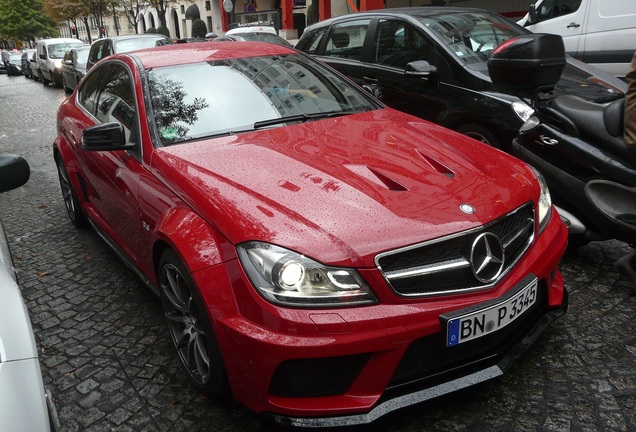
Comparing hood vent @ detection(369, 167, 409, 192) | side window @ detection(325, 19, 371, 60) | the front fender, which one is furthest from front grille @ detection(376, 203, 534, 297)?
side window @ detection(325, 19, 371, 60)

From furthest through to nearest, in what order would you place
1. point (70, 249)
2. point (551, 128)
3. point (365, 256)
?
point (70, 249)
point (551, 128)
point (365, 256)

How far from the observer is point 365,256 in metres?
2.12

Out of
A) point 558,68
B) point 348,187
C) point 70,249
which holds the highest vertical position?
point 558,68

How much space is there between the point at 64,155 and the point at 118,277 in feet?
4.23

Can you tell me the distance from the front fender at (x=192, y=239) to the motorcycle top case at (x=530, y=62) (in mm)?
2336

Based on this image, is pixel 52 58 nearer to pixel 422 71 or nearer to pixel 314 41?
pixel 314 41

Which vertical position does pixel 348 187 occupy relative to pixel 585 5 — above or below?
below

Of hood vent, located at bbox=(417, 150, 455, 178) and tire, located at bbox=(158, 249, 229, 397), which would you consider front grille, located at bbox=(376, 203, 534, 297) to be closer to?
hood vent, located at bbox=(417, 150, 455, 178)

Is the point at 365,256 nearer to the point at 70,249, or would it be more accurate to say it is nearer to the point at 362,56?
the point at 70,249

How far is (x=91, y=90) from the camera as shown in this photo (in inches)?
175

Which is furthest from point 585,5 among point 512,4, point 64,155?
point 512,4

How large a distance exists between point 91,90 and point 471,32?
350 cm

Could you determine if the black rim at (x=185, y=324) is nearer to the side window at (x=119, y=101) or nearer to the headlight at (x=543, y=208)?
the side window at (x=119, y=101)

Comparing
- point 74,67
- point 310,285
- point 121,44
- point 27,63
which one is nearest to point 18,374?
point 310,285
